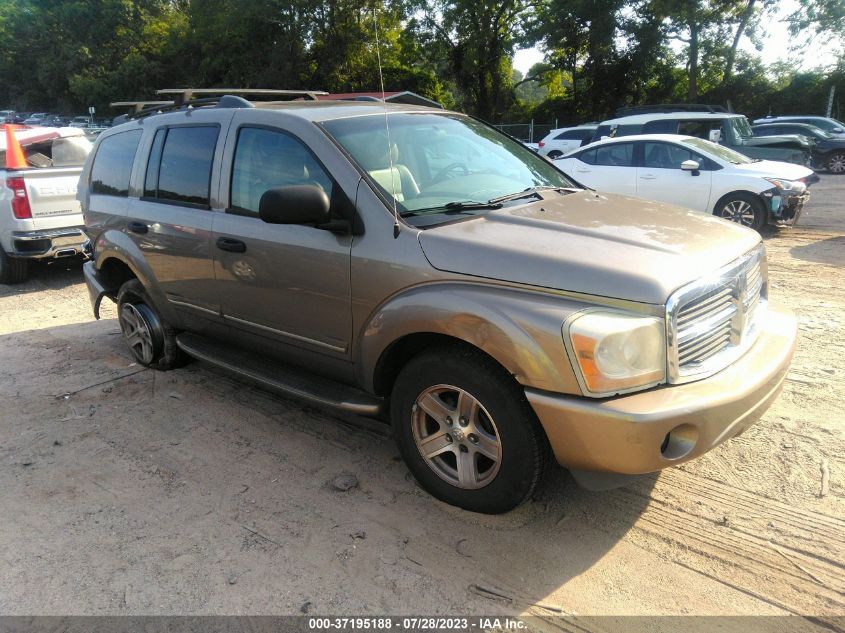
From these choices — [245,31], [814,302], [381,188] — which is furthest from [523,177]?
[245,31]

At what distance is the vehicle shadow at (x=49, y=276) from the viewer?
8.12 m

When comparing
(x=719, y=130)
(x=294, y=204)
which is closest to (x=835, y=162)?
(x=719, y=130)

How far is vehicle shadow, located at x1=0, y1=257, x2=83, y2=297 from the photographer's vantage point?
8.12 meters

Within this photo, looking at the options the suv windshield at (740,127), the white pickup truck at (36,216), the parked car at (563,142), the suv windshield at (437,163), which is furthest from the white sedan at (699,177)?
the parked car at (563,142)

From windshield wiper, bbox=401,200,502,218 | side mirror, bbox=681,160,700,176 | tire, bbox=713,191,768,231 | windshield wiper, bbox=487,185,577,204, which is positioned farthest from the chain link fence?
windshield wiper, bbox=401,200,502,218

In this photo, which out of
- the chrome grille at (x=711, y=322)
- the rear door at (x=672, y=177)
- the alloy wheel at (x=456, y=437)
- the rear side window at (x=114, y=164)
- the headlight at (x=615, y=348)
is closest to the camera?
the headlight at (x=615, y=348)

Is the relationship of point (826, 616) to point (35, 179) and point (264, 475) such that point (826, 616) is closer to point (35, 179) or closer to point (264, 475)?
point (264, 475)

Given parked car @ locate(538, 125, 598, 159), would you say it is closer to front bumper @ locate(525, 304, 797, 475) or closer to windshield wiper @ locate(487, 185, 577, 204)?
windshield wiper @ locate(487, 185, 577, 204)

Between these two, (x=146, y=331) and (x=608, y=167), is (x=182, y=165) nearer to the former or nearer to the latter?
(x=146, y=331)

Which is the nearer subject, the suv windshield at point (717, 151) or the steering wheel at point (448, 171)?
the steering wheel at point (448, 171)

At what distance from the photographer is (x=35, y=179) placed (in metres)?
7.71

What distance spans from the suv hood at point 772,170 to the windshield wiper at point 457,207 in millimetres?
7995

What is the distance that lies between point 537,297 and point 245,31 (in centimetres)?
4648

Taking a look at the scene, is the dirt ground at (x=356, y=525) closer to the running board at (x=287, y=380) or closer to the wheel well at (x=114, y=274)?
the running board at (x=287, y=380)
